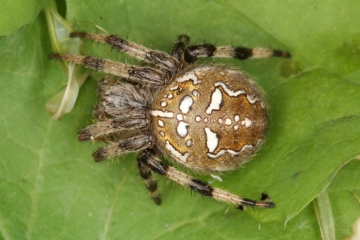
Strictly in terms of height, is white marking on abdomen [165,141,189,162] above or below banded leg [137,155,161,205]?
above

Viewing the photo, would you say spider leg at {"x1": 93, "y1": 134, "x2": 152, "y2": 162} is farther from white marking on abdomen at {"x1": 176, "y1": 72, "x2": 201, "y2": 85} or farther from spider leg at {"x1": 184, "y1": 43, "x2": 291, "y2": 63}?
spider leg at {"x1": 184, "y1": 43, "x2": 291, "y2": 63}

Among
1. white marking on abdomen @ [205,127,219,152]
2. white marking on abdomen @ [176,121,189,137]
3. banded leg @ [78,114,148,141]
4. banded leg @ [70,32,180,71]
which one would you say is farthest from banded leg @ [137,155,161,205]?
banded leg @ [70,32,180,71]

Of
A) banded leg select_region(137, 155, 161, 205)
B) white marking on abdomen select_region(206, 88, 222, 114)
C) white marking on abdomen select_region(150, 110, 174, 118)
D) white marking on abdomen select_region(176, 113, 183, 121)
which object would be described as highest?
white marking on abdomen select_region(206, 88, 222, 114)

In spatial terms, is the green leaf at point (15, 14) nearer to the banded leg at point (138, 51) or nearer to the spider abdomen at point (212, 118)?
the banded leg at point (138, 51)

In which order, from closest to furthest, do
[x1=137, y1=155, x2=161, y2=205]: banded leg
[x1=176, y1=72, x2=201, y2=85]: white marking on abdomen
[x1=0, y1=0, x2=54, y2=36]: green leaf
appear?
[x1=0, y1=0, x2=54, y2=36]: green leaf → [x1=176, y1=72, x2=201, y2=85]: white marking on abdomen → [x1=137, y1=155, x2=161, y2=205]: banded leg

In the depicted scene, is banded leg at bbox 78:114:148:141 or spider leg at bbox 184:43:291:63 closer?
spider leg at bbox 184:43:291:63

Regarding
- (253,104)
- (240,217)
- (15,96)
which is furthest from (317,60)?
(15,96)

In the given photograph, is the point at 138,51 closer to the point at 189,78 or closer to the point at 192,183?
the point at 189,78

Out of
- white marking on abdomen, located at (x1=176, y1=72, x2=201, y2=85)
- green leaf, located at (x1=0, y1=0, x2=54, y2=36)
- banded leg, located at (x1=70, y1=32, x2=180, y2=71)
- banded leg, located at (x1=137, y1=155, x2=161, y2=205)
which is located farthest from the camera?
banded leg, located at (x1=137, y1=155, x2=161, y2=205)

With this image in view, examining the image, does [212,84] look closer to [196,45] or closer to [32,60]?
[196,45]
